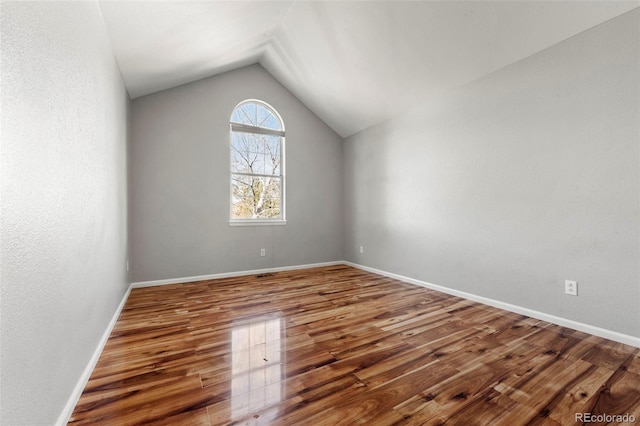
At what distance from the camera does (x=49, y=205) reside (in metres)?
1.07

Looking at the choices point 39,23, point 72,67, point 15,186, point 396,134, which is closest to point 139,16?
point 72,67

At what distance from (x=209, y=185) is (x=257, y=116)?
52.7 inches

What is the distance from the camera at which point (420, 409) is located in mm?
1311

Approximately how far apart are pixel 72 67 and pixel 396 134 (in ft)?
11.2

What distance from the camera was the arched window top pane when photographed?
4289mm

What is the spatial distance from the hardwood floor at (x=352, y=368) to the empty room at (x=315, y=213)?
0.02 metres

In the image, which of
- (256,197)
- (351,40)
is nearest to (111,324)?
(256,197)

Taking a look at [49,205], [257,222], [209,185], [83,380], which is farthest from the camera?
[257,222]

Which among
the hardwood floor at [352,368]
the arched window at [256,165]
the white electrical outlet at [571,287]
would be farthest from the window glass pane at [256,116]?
A: the white electrical outlet at [571,287]

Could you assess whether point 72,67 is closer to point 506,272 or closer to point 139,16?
point 139,16

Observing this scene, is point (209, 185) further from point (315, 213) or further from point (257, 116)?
point (315, 213)

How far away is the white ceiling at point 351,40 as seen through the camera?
2.19 m

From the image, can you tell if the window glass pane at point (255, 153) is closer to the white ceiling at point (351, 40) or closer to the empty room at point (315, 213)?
the empty room at point (315, 213)

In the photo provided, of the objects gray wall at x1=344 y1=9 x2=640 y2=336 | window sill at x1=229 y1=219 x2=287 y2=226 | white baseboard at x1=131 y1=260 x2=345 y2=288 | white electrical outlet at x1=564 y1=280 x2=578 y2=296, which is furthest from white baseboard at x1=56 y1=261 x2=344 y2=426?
white electrical outlet at x1=564 y1=280 x2=578 y2=296
